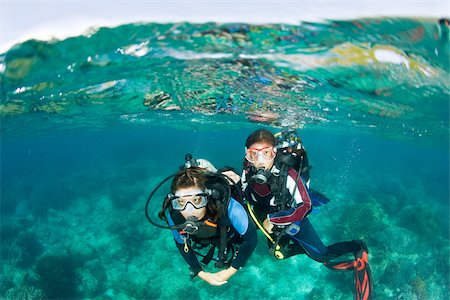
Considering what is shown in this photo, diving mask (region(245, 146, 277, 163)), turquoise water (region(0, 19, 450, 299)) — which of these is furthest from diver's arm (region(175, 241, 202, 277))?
turquoise water (region(0, 19, 450, 299))

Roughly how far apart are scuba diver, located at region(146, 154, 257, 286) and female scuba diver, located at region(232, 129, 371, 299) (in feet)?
2.98

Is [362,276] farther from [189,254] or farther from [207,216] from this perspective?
[207,216]

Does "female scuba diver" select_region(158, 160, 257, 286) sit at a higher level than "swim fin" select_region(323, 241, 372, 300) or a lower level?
higher

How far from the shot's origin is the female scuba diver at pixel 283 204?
18.7 feet

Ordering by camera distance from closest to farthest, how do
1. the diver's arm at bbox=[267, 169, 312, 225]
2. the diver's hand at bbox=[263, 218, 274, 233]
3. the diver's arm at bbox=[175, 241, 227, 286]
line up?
the diver's arm at bbox=[175, 241, 227, 286] → the diver's arm at bbox=[267, 169, 312, 225] → the diver's hand at bbox=[263, 218, 274, 233]

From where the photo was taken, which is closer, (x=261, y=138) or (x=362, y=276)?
(x=261, y=138)

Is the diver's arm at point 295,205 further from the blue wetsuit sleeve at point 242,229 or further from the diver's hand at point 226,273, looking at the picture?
the diver's hand at point 226,273

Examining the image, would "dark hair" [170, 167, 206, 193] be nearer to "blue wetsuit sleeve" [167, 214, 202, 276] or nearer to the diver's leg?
"blue wetsuit sleeve" [167, 214, 202, 276]

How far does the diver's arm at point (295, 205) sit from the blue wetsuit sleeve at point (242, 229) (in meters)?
0.76

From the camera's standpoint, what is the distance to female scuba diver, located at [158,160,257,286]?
454cm

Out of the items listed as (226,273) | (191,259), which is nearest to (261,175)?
(226,273)

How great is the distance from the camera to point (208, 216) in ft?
15.8

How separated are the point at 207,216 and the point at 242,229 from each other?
0.64 meters

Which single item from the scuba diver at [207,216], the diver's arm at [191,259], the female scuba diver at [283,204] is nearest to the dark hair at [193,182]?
the scuba diver at [207,216]
